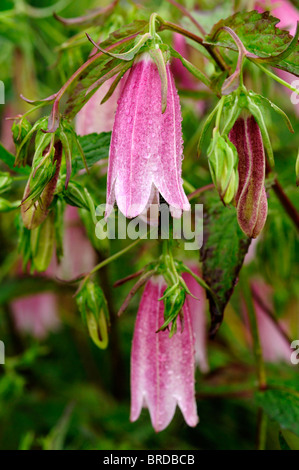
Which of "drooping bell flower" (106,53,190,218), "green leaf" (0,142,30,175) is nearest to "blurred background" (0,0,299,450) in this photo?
"green leaf" (0,142,30,175)

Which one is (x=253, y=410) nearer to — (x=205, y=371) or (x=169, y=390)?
(x=205, y=371)

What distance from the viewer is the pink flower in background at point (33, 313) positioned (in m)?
1.19

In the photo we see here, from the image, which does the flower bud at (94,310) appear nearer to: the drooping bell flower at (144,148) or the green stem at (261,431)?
the drooping bell flower at (144,148)

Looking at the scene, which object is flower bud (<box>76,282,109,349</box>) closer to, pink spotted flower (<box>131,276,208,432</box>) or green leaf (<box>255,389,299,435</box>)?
pink spotted flower (<box>131,276,208,432</box>)

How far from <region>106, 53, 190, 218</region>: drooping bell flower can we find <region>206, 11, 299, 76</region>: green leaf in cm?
7

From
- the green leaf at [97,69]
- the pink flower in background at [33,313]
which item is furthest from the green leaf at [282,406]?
the pink flower in background at [33,313]

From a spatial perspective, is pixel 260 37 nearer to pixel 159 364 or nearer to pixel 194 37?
pixel 194 37

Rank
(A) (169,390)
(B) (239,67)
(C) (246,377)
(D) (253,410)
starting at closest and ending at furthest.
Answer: (B) (239,67)
(A) (169,390)
(C) (246,377)
(D) (253,410)

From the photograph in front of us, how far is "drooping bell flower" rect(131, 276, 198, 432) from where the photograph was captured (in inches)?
22.6

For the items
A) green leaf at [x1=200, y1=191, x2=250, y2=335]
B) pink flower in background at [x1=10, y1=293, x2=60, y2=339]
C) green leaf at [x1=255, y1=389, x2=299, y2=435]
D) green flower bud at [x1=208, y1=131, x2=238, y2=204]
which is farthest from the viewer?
pink flower in background at [x1=10, y1=293, x2=60, y2=339]

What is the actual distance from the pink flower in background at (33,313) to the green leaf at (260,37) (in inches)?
30.9

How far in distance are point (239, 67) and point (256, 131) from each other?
0.05 metres
